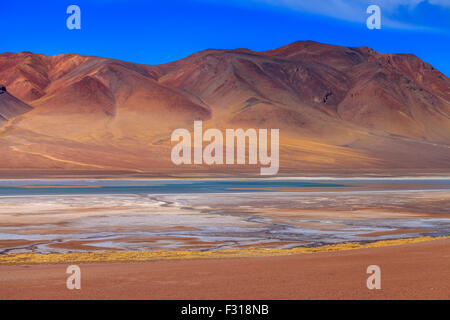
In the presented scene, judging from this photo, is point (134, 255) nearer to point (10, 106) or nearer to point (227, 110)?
point (227, 110)

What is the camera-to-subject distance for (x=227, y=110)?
134375 millimetres

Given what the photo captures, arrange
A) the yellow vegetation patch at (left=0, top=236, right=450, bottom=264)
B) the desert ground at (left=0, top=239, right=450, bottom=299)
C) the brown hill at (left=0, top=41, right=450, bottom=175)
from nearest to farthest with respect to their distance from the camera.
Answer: the desert ground at (left=0, top=239, right=450, bottom=299)
the yellow vegetation patch at (left=0, top=236, right=450, bottom=264)
the brown hill at (left=0, top=41, right=450, bottom=175)

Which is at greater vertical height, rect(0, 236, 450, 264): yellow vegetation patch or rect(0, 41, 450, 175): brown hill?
rect(0, 41, 450, 175): brown hill

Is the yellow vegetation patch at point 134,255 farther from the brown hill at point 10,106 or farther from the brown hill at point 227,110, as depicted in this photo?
the brown hill at point 10,106

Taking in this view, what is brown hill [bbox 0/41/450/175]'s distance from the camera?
308 feet

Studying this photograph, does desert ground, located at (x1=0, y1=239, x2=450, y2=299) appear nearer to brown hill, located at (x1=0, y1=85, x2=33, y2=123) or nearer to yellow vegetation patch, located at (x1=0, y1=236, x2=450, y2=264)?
yellow vegetation patch, located at (x1=0, y1=236, x2=450, y2=264)

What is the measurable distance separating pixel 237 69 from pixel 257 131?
119 ft

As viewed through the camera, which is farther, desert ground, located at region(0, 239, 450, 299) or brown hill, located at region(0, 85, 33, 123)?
brown hill, located at region(0, 85, 33, 123)

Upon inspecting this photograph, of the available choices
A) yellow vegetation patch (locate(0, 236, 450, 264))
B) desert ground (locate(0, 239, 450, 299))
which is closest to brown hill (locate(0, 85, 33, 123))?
yellow vegetation patch (locate(0, 236, 450, 264))

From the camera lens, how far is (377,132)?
133 metres

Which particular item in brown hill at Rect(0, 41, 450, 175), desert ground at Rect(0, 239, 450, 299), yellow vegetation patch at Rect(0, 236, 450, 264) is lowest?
desert ground at Rect(0, 239, 450, 299)

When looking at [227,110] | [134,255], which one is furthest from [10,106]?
[134,255]

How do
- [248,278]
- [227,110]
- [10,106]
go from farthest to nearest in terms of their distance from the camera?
[10,106]
[227,110]
[248,278]
